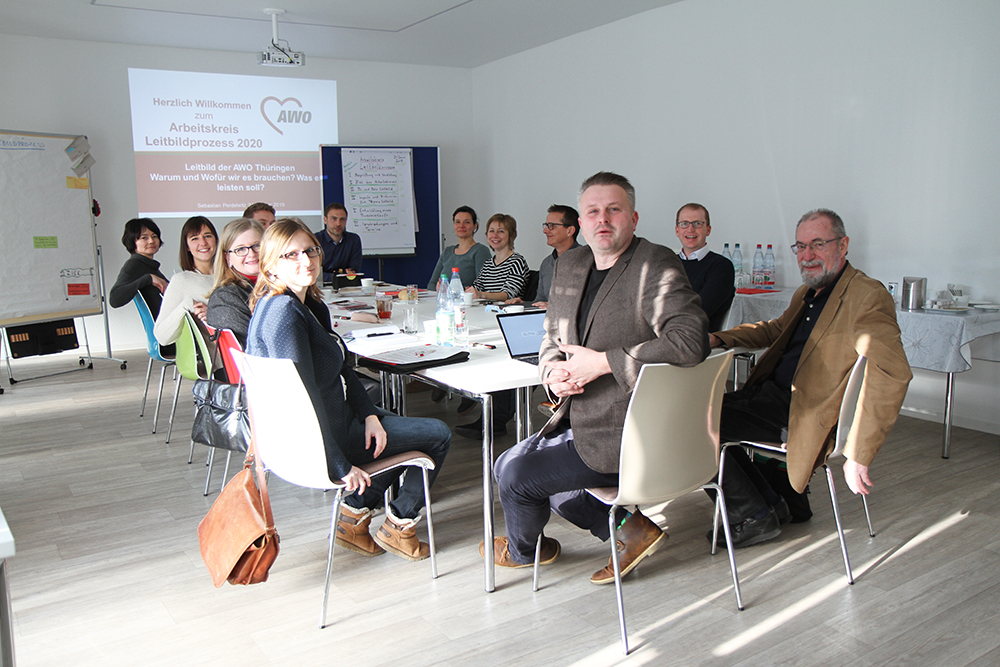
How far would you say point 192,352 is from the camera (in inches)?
142

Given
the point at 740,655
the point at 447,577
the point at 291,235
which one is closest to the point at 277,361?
the point at 291,235

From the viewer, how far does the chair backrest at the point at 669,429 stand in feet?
6.79

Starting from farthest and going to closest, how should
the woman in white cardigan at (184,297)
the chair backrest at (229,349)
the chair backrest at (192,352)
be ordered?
1. the woman in white cardigan at (184,297)
2. the chair backrest at (192,352)
3. the chair backrest at (229,349)

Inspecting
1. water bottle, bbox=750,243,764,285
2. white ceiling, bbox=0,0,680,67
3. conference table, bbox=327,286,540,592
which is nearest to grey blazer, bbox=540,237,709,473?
conference table, bbox=327,286,540,592

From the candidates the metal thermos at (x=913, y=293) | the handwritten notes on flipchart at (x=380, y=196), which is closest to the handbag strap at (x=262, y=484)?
the metal thermos at (x=913, y=293)

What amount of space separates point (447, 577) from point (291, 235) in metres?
1.27

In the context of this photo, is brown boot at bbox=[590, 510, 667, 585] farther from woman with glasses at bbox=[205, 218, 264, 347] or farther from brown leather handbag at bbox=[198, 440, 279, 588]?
woman with glasses at bbox=[205, 218, 264, 347]

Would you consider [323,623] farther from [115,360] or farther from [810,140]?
[115,360]

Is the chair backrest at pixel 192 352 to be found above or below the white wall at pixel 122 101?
below

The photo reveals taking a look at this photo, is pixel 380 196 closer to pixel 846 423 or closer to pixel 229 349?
pixel 229 349

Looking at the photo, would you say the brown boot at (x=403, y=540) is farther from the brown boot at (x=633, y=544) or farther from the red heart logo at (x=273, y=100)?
the red heart logo at (x=273, y=100)

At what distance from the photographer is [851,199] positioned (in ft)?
16.0

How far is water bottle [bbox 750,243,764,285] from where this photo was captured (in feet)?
17.2

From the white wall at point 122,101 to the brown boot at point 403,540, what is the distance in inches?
218
